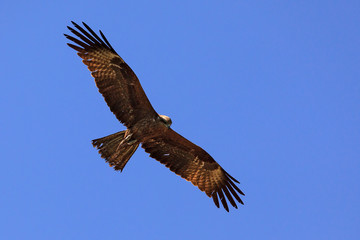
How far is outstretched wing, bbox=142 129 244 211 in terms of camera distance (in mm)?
12281

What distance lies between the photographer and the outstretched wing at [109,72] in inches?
440

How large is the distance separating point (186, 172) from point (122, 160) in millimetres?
1697

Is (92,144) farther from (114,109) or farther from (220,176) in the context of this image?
(220,176)

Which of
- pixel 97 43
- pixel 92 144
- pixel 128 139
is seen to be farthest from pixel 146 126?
pixel 97 43

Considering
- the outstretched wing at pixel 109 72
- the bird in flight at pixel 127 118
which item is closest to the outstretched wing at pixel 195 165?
the bird in flight at pixel 127 118

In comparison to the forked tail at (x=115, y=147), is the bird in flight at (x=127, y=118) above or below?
above

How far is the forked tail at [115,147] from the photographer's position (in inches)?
454

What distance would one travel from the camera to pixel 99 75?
36.7 feet

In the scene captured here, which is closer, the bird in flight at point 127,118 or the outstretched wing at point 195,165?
the bird in flight at point 127,118

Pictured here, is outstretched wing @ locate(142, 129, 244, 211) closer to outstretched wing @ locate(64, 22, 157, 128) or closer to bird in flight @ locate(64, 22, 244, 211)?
bird in flight @ locate(64, 22, 244, 211)

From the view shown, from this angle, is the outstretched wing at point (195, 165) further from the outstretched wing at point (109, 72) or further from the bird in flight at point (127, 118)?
the outstretched wing at point (109, 72)

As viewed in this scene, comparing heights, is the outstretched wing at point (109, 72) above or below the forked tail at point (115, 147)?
above

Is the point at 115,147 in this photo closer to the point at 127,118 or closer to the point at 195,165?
the point at 127,118

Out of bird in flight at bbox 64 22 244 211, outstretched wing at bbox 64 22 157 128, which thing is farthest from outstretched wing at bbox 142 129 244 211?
outstretched wing at bbox 64 22 157 128
